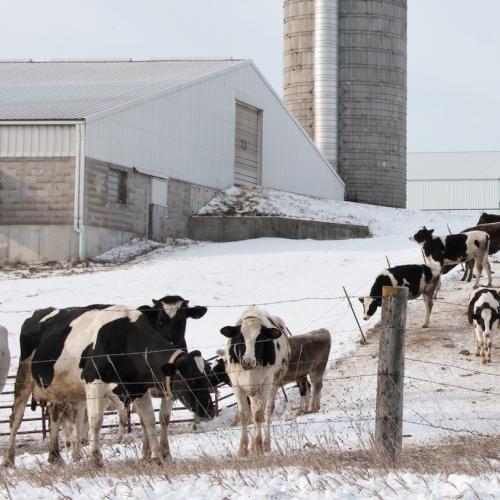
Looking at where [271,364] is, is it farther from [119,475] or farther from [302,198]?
[302,198]

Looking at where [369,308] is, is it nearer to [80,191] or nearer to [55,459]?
[55,459]

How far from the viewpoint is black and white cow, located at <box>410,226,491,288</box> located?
24.6 metres

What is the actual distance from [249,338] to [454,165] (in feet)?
189

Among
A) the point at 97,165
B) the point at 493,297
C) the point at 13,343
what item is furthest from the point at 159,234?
the point at 493,297

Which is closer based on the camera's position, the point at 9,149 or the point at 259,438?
the point at 259,438

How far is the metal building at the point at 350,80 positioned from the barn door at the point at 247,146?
6.13 m

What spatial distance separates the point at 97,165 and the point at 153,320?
2177 centimetres

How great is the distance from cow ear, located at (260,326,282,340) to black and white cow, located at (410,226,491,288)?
11.3m

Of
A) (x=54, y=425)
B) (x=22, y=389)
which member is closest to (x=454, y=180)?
(x=22, y=389)

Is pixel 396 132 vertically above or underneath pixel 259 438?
above

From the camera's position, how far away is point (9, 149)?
3541 cm

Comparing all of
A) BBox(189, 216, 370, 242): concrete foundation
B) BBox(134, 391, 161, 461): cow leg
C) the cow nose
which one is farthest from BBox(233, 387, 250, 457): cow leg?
BBox(189, 216, 370, 242): concrete foundation

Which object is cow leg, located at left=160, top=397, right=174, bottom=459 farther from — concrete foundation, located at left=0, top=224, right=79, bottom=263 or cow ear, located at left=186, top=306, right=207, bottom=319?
concrete foundation, located at left=0, top=224, right=79, bottom=263

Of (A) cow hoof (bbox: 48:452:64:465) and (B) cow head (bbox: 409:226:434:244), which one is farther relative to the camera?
(B) cow head (bbox: 409:226:434:244)
